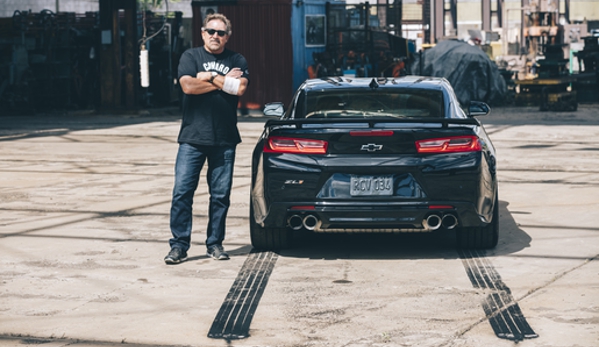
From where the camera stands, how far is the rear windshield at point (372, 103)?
315 inches

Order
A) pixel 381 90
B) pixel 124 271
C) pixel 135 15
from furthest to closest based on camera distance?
pixel 135 15, pixel 381 90, pixel 124 271

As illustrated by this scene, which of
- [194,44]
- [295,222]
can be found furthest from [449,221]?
[194,44]

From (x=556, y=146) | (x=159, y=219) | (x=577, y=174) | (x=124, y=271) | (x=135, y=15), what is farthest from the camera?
(x=135, y=15)

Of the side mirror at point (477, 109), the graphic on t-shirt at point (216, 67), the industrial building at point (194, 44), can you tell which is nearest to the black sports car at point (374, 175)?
the graphic on t-shirt at point (216, 67)

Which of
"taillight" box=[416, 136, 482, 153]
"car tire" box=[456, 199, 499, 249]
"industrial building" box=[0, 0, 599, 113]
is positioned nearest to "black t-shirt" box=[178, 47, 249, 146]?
"taillight" box=[416, 136, 482, 153]

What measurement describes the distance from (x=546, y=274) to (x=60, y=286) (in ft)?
10.8

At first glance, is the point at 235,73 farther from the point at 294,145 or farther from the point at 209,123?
the point at 294,145

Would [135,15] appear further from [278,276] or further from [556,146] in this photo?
[278,276]

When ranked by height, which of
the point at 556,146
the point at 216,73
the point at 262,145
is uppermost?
the point at 216,73

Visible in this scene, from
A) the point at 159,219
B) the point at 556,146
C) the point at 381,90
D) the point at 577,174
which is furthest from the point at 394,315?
the point at 556,146

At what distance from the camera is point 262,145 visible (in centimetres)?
746

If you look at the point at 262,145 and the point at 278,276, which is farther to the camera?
the point at 262,145

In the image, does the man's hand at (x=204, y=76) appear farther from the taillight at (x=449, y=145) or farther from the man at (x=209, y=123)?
the taillight at (x=449, y=145)

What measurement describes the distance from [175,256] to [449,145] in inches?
84.9
